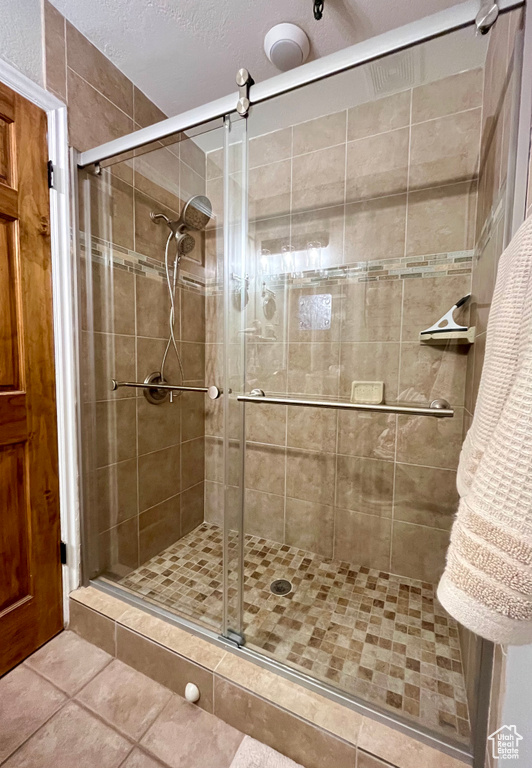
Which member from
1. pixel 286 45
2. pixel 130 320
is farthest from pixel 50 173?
pixel 286 45

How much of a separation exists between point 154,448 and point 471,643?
1358 millimetres

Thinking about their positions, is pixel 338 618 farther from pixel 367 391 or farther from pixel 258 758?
pixel 367 391

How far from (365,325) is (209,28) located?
1272 mm

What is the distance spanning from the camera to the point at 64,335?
1.18 metres

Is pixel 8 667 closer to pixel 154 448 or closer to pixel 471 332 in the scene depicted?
pixel 154 448

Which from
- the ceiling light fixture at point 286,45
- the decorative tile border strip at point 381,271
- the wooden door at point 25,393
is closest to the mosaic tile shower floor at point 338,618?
the wooden door at point 25,393

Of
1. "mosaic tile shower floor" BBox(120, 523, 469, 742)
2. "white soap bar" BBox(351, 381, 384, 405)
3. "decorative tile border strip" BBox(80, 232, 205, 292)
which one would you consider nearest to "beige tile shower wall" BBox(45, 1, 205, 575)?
"decorative tile border strip" BBox(80, 232, 205, 292)

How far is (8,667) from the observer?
1041mm

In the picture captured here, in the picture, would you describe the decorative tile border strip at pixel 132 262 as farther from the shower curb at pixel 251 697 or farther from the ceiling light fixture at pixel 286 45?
the shower curb at pixel 251 697

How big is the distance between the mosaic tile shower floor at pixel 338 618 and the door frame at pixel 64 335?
32 centimetres

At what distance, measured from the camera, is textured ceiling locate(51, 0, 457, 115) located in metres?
1.09

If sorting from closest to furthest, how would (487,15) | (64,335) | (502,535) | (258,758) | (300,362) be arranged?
(502,535) → (487,15) → (258,758) → (64,335) → (300,362)

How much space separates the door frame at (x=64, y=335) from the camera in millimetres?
1128

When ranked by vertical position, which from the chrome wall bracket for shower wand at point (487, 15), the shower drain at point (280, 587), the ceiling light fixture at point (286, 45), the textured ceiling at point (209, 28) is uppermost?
the textured ceiling at point (209, 28)
